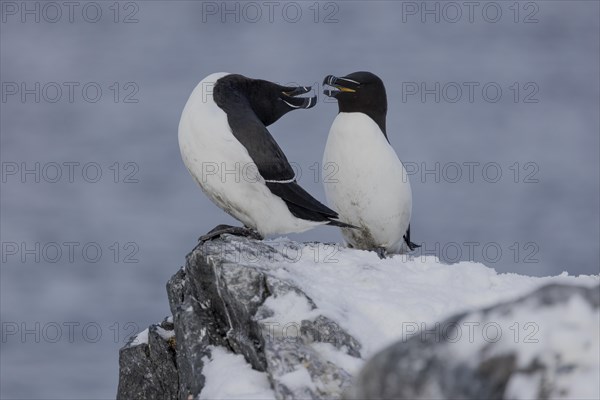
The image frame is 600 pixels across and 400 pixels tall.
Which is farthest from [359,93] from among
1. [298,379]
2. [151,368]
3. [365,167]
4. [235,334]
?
[298,379]

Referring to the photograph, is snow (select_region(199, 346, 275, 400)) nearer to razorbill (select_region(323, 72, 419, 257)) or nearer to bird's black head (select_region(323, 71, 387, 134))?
razorbill (select_region(323, 72, 419, 257))

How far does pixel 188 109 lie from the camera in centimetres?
780

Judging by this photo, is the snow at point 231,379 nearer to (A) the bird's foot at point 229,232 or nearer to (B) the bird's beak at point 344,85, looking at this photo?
(A) the bird's foot at point 229,232

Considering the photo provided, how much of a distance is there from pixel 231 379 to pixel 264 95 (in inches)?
121

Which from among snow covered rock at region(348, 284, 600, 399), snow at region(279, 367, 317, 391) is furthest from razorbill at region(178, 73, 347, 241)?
snow covered rock at region(348, 284, 600, 399)

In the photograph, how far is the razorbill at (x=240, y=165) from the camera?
25.0 ft

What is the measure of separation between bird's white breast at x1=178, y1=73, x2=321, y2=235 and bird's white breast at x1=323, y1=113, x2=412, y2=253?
1185 millimetres

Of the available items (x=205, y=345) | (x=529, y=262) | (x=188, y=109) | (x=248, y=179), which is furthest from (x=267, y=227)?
(x=529, y=262)

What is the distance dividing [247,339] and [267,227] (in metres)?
1.88

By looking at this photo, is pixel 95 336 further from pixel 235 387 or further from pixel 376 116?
pixel 235 387

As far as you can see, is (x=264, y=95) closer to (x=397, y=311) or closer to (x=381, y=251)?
(x=381, y=251)

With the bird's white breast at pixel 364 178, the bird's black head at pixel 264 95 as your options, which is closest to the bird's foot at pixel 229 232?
the bird's black head at pixel 264 95

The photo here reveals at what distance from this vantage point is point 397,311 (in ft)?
20.4

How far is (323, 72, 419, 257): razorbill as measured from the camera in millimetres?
8992
